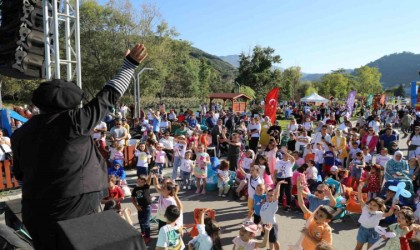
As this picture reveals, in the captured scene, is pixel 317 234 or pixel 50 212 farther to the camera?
pixel 317 234

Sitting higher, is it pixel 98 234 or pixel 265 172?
pixel 98 234

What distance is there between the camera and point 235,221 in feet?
24.2

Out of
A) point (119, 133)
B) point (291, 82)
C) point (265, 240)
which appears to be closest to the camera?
point (265, 240)

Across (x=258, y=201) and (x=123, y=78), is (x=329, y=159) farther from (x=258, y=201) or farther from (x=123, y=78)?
(x=123, y=78)

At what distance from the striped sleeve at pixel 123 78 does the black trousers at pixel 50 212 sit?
25.5 inches

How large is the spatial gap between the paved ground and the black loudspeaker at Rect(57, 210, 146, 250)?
179 inches

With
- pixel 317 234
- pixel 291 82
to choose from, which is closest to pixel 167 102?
pixel 291 82

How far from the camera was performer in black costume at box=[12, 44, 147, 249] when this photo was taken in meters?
1.91

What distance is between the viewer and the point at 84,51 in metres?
28.5

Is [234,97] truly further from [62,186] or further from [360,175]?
[62,186]

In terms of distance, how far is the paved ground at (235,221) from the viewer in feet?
21.2

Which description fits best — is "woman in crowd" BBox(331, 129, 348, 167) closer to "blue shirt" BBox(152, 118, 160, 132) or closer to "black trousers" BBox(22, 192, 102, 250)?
"blue shirt" BBox(152, 118, 160, 132)

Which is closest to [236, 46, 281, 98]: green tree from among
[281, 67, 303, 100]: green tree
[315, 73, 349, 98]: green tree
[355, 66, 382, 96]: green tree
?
[281, 67, 303, 100]: green tree

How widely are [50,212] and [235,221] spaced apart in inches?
229
